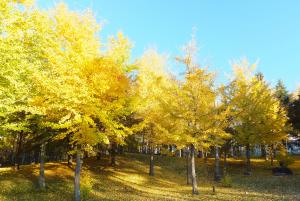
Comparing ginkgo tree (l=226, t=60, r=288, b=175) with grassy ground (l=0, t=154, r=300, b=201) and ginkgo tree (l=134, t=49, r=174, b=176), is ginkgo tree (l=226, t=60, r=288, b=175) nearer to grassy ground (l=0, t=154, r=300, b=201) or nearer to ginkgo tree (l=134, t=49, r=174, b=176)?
grassy ground (l=0, t=154, r=300, b=201)

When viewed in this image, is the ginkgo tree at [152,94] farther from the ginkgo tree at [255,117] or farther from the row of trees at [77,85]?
the ginkgo tree at [255,117]

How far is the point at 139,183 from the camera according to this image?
27.1 meters

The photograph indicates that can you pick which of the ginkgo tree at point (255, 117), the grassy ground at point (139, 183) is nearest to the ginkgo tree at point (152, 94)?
the grassy ground at point (139, 183)

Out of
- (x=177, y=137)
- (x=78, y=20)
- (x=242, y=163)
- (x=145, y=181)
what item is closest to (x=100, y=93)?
(x=78, y=20)

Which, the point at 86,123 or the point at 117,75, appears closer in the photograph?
the point at 86,123

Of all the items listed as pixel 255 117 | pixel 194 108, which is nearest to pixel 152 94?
pixel 194 108

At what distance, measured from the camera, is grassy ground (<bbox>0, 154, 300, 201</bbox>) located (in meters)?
19.5

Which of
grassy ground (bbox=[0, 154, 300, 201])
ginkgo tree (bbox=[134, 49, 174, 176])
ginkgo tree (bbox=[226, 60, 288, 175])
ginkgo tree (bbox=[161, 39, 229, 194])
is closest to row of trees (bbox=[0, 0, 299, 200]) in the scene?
ginkgo tree (bbox=[161, 39, 229, 194])

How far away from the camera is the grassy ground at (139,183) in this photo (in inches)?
769

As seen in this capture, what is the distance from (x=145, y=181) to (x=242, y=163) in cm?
1860

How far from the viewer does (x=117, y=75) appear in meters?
17.0

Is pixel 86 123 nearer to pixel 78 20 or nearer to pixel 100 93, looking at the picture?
pixel 100 93

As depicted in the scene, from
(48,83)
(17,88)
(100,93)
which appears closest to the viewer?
(17,88)

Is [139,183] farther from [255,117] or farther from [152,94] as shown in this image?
[255,117]
